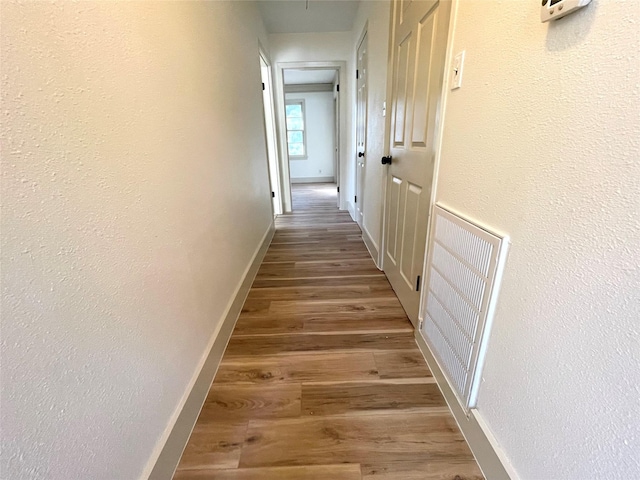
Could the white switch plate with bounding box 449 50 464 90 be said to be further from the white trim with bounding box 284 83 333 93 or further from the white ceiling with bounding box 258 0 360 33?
the white trim with bounding box 284 83 333 93

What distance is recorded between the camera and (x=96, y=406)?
67 centimetres

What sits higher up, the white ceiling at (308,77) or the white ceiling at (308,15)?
the white ceiling at (308,15)

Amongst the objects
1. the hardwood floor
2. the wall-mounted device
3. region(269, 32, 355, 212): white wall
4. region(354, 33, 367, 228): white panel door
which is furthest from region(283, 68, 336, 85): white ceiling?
the wall-mounted device

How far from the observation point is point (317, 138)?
744 cm

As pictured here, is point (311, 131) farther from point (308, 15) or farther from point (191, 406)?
point (191, 406)

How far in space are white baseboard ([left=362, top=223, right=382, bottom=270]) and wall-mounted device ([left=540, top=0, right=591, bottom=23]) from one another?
1.90 m

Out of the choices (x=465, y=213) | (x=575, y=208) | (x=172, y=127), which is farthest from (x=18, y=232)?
(x=465, y=213)

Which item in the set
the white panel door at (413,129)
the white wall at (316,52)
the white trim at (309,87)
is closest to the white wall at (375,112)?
the white panel door at (413,129)

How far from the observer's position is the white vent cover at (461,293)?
893 millimetres

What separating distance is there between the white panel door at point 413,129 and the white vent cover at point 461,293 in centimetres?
20

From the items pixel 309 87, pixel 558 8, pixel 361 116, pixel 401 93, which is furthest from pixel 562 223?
pixel 309 87

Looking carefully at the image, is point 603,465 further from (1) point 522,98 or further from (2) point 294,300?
(2) point 294,300

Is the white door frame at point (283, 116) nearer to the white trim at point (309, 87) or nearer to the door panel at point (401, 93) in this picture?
the door panel at point (401, 93)

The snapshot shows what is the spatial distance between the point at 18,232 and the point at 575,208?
109 cm
